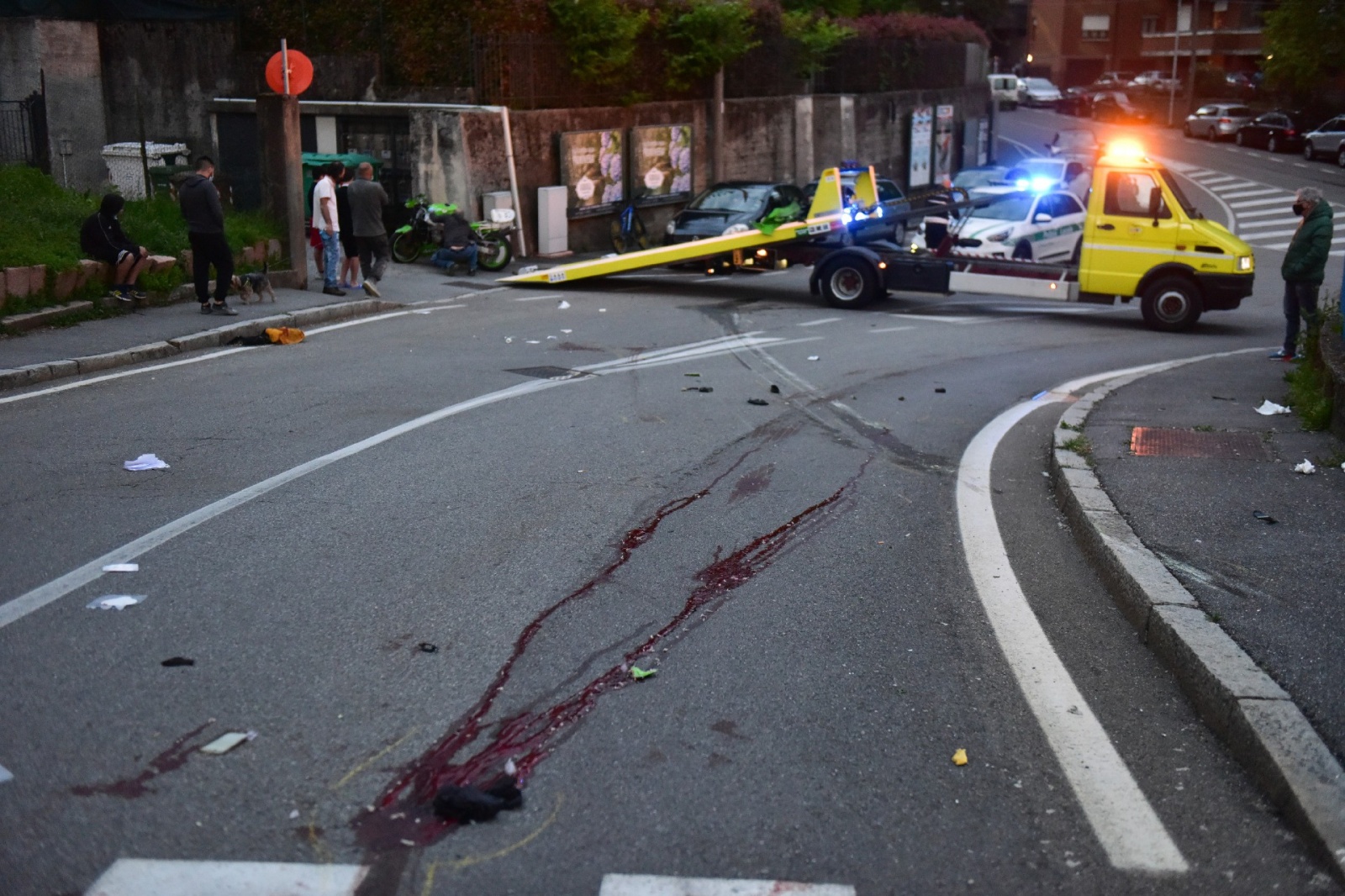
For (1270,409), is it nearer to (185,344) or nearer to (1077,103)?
(185,344)

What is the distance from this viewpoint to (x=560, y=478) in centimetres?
877

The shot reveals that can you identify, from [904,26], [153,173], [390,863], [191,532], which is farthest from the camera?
[904,26]

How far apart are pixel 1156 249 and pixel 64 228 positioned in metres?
13.6

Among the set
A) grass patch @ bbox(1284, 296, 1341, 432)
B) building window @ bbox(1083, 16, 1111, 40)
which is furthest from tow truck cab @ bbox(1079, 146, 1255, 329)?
building window @ bbox(1083, 16, 1111, 40)

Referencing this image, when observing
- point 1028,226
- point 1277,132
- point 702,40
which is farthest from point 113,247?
point 1277,132

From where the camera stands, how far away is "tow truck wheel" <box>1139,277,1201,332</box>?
57.7 feet

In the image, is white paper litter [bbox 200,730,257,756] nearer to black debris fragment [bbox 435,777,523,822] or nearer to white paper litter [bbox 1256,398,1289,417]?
black debris fragment [bbox 435,777,523,822]

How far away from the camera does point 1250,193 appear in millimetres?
41406

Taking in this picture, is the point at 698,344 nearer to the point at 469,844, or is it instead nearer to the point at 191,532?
the point at 191,532

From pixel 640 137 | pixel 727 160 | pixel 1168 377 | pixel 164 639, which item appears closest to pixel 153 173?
pixel 640 137

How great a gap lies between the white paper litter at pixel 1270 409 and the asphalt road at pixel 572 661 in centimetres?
186

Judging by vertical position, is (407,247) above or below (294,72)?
below

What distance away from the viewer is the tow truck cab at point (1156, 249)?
17438 millimetres

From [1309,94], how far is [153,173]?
2133 inches
